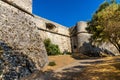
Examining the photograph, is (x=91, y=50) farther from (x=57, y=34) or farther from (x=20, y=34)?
(x=20, y=34)

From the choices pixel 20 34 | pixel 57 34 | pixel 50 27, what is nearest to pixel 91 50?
pixel 57 34

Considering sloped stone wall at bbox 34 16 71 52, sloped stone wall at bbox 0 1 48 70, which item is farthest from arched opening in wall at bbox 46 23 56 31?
sloped stone wall at bbox 0 1 48 70

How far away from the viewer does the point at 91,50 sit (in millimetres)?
29625

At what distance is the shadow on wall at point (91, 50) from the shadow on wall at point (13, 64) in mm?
18218

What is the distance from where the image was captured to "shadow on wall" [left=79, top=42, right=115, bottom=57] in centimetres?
2928

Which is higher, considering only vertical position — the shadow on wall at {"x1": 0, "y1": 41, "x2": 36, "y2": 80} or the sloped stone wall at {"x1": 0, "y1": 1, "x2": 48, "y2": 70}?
the sloped stone wall at {"x1": 0, "y1": 1, "x2": 48, "y2": 70}

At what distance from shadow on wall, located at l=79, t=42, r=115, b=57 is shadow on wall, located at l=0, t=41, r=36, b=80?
1822 centimetres

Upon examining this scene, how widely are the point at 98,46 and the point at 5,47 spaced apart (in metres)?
22.2

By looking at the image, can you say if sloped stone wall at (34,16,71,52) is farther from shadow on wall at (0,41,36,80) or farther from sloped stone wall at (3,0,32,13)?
shadow on wall at (0,41,36,80)

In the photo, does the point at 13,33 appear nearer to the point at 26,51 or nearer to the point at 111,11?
the point at 26,51

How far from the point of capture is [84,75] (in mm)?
11422

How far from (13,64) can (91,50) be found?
68.6 feet

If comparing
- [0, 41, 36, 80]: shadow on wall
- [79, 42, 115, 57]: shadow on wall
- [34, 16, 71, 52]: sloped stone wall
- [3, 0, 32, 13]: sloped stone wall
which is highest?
[3, 0, 32, 13]: sloped stone wall

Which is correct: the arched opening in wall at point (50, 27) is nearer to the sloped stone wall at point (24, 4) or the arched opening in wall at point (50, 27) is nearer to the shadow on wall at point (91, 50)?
the shadow on wall at point (91, 50)
